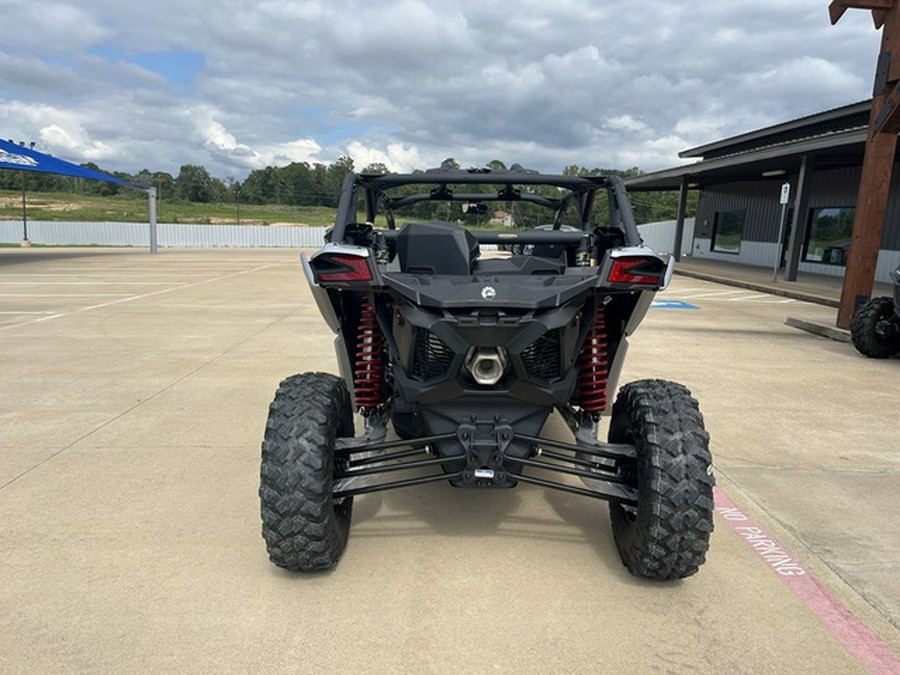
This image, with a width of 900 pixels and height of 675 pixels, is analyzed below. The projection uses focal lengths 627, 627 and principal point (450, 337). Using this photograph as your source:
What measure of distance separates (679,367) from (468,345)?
15.8ft

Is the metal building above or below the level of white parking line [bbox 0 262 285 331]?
above

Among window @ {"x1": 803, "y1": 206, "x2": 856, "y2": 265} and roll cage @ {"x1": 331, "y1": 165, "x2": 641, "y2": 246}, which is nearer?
roll cage @ {"x1": 331, "y1": 165, "x2": 641, "y2": 246}

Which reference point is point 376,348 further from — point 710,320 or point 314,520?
point 710,320

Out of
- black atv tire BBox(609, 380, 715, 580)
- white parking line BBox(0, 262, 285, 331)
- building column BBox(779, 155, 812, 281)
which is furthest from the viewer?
building column BBox(779, 155, 812, 281)

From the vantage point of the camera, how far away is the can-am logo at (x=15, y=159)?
20.2m

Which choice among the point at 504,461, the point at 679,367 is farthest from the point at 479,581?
the point at 679,367

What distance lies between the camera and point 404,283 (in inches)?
99.6

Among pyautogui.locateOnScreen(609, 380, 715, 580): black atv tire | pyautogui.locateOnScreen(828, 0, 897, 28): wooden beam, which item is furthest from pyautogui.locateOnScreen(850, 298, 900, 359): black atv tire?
pyautogui.locateOnScreen(609, 380, 715, 580): black atv tire

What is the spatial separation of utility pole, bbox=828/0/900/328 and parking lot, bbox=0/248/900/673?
145 inches

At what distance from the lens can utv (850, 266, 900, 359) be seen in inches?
279

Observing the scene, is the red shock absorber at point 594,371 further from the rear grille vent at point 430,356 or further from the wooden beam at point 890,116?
the wooden beam at point 890,116

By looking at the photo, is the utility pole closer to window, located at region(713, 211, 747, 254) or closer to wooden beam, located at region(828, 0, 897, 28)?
wooden beam, located at region(828, 0, 897, 28)

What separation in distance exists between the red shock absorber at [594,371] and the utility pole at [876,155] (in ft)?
23.2

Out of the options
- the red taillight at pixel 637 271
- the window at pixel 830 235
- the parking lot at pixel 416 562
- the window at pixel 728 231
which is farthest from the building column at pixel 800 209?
the red taillight at pixel 637 271
